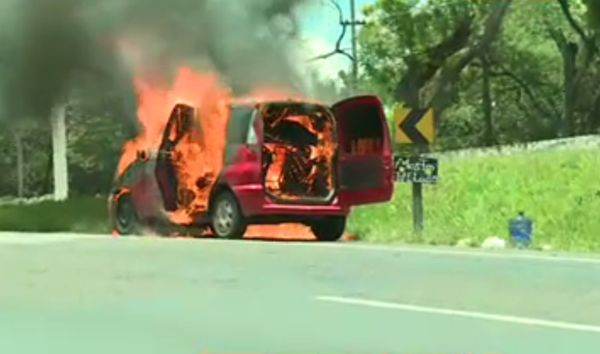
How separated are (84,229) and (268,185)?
5497mm

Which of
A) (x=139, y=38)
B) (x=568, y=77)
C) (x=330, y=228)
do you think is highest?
(x=568, y=77)

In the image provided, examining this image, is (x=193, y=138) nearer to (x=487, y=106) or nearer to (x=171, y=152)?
(x=171, y=152)

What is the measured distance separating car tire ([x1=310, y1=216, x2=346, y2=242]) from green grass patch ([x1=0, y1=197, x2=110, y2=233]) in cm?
437

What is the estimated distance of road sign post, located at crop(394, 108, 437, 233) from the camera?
16.6 metres

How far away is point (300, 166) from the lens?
16.6 metres

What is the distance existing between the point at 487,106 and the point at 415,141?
30.7m

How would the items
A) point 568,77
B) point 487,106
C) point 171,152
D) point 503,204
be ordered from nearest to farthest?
point 171,152, point 503,204, point 568,77, point 487,106

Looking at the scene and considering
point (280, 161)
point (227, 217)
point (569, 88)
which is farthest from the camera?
point (569, 88)

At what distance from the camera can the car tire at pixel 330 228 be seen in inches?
667

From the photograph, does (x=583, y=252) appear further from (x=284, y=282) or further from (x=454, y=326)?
(x=454, y=326)

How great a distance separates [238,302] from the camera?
986 cm

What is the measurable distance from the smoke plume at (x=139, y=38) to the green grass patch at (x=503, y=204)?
3.13 m

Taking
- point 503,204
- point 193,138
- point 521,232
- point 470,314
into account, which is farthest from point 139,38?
point 470,314

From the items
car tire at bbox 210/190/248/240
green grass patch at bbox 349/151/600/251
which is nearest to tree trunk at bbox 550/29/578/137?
green grass patch at bbox 349/151/600/251
